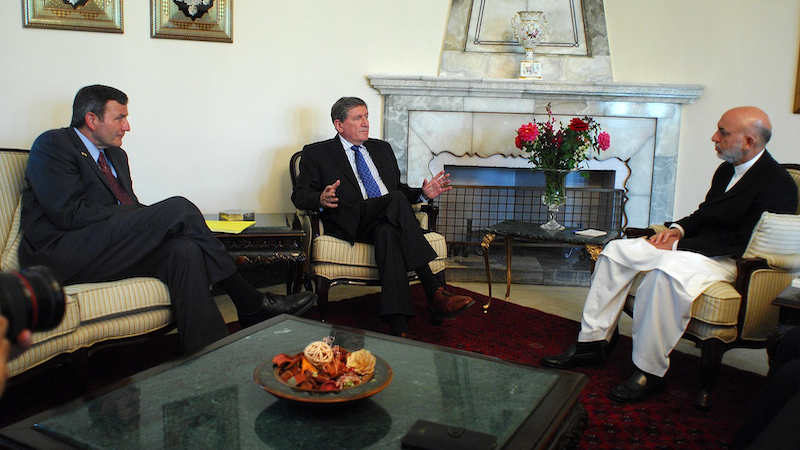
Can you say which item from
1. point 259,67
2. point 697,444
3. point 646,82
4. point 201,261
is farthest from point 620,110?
point 201,261

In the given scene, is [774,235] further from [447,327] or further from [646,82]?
[646,82]

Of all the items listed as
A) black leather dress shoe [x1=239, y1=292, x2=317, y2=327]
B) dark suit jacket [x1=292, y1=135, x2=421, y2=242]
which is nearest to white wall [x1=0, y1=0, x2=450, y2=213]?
dark suit jacket [x1=292, y1=135, x2=421, y2=242]

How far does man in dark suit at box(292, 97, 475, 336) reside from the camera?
291 centimetres

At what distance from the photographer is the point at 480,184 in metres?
4.88

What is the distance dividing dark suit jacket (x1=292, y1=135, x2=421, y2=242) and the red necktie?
848 mm

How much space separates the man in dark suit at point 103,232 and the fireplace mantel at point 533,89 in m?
2.06

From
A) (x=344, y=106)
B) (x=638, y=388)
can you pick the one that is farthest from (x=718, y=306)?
(x=344, y=106)

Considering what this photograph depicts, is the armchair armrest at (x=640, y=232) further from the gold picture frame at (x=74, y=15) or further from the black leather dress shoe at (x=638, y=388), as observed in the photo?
the gold picture frame at (x=74, y=15)

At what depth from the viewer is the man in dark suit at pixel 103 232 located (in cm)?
241

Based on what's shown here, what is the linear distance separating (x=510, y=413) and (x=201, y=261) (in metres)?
1.52

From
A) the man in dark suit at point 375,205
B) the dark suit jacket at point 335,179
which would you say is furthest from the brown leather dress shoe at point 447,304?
the dark suit jacket at point 335,179

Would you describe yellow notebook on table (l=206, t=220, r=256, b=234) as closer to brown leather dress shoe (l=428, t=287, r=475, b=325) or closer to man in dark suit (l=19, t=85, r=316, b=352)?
man in dark suit (l=19, t=85, r=316, b=352)

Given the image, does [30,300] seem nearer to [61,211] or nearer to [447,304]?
[61,211]

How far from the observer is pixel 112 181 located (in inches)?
109
